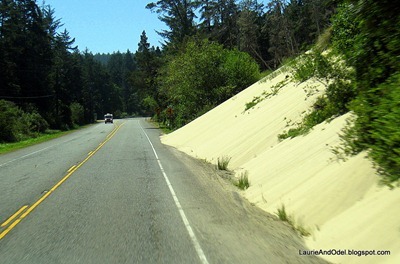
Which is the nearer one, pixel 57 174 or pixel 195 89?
pixel 57 174

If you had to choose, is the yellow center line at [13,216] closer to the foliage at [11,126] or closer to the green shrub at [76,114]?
the foliage at [11,126]

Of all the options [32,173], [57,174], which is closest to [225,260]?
[57,174]

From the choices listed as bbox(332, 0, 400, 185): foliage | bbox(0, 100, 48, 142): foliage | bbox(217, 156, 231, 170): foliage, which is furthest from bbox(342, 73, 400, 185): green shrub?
bbox(0, 100, 48, 142): foliage

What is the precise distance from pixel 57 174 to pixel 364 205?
11.7m

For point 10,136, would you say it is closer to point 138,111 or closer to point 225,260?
point 225,260

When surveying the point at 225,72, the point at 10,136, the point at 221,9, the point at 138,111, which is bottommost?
the point at 138,111

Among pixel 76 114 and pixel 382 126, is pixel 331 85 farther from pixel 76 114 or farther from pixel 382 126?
pixel 76 114

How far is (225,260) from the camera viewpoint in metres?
5.70

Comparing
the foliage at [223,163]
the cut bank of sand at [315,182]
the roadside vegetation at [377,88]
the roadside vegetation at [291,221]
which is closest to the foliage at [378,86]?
the roadside vegetation at [377,88]

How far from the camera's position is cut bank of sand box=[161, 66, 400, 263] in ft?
18.9

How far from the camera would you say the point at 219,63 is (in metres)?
38.7

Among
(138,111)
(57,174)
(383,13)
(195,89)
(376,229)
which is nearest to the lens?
(376,229)

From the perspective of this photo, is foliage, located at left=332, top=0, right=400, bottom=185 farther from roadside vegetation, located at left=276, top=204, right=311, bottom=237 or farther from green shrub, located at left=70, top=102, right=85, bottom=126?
green shrub, located at left=70, top=102, right=85, bottom=126

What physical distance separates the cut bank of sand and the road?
51cm
